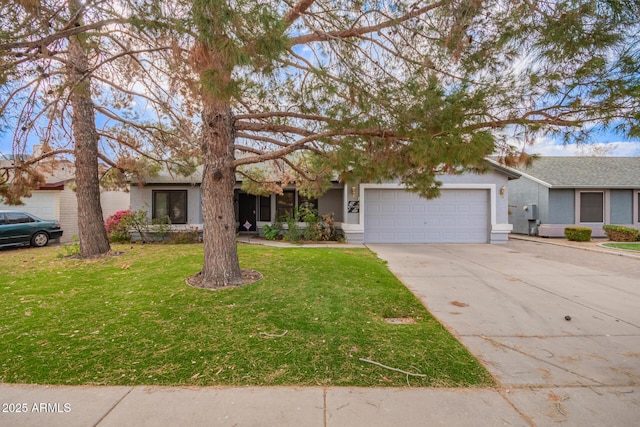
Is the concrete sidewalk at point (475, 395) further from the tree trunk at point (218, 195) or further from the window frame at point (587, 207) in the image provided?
the window frame at point (587, 207)

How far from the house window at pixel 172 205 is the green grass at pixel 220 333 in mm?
6590

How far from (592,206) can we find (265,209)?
49.7 ft

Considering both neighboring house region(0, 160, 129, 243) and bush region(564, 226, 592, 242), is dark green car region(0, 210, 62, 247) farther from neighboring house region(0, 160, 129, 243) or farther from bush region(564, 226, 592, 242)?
bush region(564, 226, 592, 242)

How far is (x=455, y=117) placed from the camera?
12.0 ft

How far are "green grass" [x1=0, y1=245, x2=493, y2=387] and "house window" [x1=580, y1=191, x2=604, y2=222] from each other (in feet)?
45.7

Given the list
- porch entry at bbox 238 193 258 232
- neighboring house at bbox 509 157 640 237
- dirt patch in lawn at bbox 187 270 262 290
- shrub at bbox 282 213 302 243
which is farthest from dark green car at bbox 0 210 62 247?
neighboring house at bbox 509 157 640 237

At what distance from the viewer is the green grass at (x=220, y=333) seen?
2748mm

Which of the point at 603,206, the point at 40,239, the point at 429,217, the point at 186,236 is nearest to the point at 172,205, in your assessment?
the point at 186,236

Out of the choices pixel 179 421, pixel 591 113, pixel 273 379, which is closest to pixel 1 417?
pixel 179 421

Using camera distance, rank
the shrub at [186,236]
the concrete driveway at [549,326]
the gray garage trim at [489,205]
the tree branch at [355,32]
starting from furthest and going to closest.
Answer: the gray garage trim at [489,205] → the shrub at [186,236] → the tree branch at [355,32] → the concrete driveway at [549,326]

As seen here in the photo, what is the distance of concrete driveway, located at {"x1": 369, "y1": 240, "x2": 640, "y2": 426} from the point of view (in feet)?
8.09

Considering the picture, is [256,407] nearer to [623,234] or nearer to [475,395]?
[475,395]

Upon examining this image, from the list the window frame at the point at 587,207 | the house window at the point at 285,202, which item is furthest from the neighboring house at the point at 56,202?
the window frame at the point at 587,207

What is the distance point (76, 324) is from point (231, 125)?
3.55 metres
